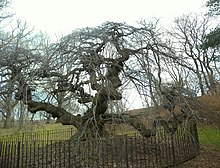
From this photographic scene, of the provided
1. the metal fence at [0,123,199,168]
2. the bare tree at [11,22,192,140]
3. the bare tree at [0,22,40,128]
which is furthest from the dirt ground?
the bare tree at [0,22,40,128]

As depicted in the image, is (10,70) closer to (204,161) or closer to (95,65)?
(95,65)

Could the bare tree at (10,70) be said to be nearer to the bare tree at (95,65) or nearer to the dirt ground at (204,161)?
the bare tree at (95,65)

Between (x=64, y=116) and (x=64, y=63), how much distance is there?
2.84 metres

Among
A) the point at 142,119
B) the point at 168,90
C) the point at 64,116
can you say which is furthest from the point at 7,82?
the point at 168,90

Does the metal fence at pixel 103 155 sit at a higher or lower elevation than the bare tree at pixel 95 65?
lower

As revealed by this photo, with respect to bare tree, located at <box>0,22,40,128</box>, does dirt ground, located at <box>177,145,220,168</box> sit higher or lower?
lower

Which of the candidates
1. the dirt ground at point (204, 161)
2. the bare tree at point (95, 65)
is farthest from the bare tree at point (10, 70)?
the dirt ground at point (204, 161)

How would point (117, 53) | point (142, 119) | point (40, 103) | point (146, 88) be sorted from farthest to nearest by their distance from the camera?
point (40, 103), point (142, 119), point (117, 53), point (146, 88)

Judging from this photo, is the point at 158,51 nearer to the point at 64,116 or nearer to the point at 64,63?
the point at 64,63

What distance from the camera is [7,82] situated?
7.25 meters

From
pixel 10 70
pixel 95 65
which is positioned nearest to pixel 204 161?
pixel 95 65

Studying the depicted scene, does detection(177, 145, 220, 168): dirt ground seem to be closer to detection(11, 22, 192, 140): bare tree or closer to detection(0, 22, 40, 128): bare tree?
detection(11, 22, 192, 140): bare tree

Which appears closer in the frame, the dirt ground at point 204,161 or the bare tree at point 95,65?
the bare tree at point 95,65

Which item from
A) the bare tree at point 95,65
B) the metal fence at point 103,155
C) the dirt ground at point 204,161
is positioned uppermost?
the bare tree at point 95,65
